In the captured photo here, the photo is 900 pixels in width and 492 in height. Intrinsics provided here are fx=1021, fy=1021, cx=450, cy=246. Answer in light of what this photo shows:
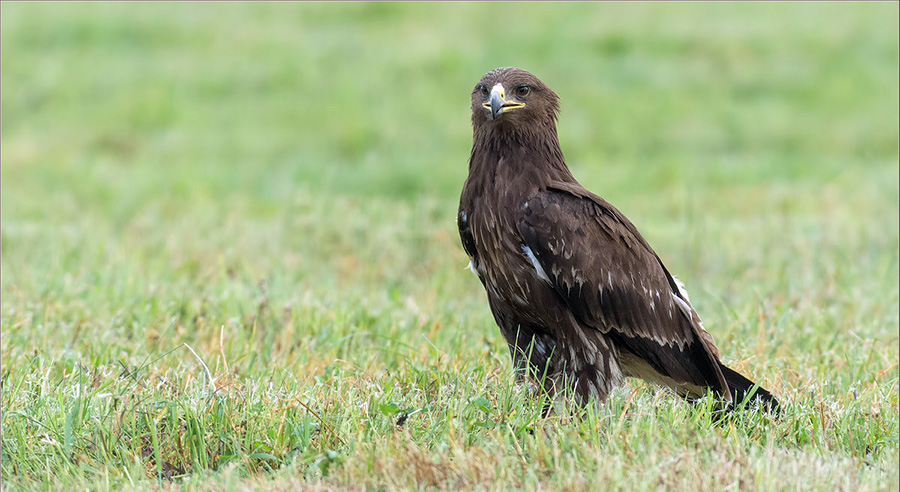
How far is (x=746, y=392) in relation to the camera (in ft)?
13.1

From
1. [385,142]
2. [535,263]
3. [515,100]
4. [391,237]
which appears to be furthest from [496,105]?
[385,142]

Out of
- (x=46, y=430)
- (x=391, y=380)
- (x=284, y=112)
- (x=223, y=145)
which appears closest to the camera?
(x=46, y=430)

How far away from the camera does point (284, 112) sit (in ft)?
44.3

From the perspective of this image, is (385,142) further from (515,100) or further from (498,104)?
(498,104)

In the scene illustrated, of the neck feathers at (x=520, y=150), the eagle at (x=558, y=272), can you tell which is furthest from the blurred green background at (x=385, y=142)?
the neck feathers at (x=520, y=150)

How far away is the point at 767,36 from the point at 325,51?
7.03 meters

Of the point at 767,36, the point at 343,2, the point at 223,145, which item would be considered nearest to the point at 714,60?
the point at 767,36

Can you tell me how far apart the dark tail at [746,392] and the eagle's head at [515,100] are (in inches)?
49.8

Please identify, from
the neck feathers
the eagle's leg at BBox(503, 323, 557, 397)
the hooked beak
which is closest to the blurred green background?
the eagle's leg at BBox(503, 323, 557, 397)

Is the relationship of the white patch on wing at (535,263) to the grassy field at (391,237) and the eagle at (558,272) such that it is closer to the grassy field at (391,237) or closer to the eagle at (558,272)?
the eagle at (558,272)

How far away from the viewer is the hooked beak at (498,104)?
Answer: 156 inches

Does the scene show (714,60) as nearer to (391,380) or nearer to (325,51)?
(325,51)

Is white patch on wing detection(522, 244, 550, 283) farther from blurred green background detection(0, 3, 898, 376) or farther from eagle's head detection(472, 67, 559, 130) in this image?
blurred green background detection(0, 3, 898, 376)

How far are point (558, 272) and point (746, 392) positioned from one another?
35.3 inches
